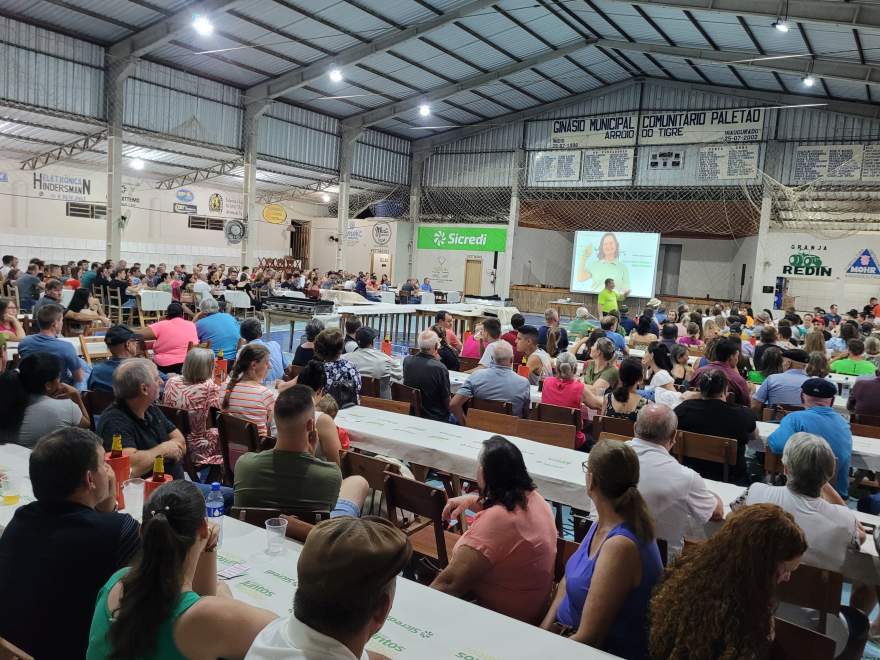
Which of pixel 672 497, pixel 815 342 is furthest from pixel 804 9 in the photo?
pixel 672 497

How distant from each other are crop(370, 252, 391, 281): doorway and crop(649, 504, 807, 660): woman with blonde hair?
23.1 meters

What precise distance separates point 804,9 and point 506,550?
12119 mm

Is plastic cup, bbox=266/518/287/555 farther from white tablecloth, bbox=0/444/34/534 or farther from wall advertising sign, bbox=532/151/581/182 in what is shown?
wall advertising sign, bbox=532/151/581/182

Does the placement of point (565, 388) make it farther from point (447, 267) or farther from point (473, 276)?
point (447, 267)

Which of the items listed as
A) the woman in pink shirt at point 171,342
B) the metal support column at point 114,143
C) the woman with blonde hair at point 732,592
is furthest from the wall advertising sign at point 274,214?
the woman with blonde hair at point 732,592

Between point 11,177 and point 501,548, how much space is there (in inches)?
826

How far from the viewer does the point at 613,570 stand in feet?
6.64

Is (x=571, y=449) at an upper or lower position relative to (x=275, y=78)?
lower

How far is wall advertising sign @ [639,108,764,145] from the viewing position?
18516mm

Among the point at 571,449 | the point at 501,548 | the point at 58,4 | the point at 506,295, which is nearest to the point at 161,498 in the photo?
the point at 501,548

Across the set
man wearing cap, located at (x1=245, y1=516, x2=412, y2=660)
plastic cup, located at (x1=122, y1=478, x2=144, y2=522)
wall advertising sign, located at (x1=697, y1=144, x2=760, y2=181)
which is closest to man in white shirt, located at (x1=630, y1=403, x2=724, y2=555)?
man wearing cap, located at (x1=245, y1=516, x2=412, y2=660)

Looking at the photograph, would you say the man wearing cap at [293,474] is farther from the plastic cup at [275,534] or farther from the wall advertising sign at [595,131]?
the wall advertising sign at [595,131]

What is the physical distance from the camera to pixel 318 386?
4.00 metres

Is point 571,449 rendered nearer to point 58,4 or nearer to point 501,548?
point 501,548
